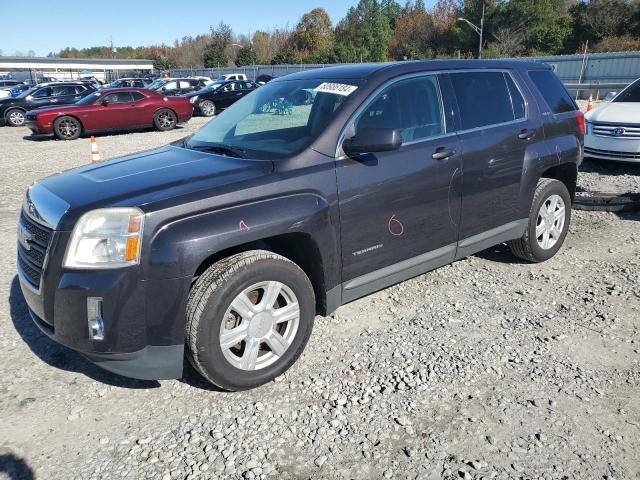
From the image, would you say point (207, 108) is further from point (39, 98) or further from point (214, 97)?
point (39, 98)

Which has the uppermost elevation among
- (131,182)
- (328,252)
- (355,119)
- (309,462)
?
(355,119)

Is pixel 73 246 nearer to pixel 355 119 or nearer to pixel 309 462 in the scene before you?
pixel 309 462

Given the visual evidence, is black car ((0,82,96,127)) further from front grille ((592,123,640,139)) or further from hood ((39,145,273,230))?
hood ((39,145,273,230))

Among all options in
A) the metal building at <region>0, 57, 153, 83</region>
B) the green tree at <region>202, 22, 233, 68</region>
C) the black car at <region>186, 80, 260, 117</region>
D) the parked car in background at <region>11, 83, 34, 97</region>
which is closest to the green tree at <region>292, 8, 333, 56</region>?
the green tree at <region>202, 22, 233, 68</region>

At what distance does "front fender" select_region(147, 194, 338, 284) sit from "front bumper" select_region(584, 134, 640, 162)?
694 cm

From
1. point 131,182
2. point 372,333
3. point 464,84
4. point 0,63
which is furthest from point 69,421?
point 0,63

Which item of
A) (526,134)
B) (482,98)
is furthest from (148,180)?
(526,134)

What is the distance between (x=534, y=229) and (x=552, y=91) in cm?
138

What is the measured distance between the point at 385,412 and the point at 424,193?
1.58 meters

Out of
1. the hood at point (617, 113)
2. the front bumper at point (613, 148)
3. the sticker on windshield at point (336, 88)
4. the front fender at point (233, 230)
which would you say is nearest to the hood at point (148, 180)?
the front fender at point (233, 230)

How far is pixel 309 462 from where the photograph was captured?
2.56 metres

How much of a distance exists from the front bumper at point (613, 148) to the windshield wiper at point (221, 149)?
7101mm

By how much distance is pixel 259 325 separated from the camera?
3.06 meters

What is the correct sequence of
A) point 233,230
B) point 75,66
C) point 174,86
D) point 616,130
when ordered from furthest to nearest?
point 75,66 → point 174,86 → point 616,130 → point 233,230
